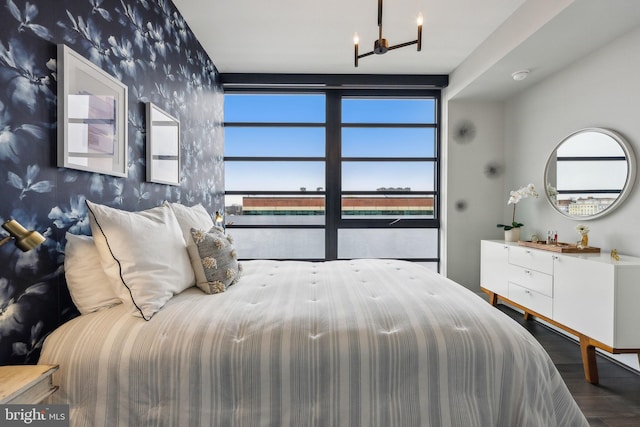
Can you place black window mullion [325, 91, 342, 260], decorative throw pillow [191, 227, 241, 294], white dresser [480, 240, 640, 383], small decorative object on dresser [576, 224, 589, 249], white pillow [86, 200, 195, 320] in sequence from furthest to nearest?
black window mullion [325, 91, 342, 260] → small decorative object on dresser [576, 224, 589, 249] → white dresser [480, 240, 640, 383] → decorative throw pillow [191, 227, 241, 294] → white pillow [86, 200, 195, 320]

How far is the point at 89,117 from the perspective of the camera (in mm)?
1498

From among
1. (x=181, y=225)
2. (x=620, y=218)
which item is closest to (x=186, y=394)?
(x=181, y=225)

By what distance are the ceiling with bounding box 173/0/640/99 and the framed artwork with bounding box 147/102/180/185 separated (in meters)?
0.95

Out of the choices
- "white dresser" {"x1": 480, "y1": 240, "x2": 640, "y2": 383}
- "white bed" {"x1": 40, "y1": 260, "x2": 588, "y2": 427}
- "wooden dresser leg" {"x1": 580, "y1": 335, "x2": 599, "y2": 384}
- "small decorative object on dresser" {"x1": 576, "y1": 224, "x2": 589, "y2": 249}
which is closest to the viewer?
"white bed" {"x1": 40, "y1": 260, "x2": 588, "y2": 427}

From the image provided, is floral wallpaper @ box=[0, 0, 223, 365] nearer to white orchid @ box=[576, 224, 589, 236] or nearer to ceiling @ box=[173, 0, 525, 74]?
ceiling @ box=[173, 0, 525, 74]

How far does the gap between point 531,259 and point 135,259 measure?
113 inches

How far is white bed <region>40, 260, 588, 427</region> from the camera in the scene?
1.10 metres

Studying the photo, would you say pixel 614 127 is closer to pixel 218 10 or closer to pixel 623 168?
pixel 623 168

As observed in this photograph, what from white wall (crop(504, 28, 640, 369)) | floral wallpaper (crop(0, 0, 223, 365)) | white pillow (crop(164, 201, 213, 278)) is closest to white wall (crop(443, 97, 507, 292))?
white wall (crop(504, 28, 640, 369))

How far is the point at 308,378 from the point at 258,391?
7.4 inches

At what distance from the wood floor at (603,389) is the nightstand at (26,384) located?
2.50 m

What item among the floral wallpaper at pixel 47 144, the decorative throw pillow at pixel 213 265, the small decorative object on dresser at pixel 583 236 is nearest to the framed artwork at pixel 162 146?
the floral wallpaper at pixel 47 144

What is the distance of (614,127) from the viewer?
231 centimetres

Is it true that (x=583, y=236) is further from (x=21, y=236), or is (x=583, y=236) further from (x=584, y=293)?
(x=21, y=236)
